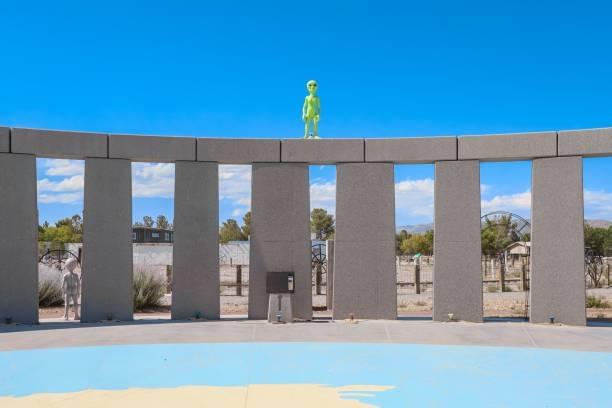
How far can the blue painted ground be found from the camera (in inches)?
303

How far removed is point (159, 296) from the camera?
60.3ft

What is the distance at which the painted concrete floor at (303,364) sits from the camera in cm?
750

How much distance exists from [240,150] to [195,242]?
2336mm

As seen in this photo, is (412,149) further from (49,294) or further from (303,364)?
(49,294)

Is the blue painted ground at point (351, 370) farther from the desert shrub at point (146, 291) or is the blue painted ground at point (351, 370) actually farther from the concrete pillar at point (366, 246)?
the desert shrub at point (146, 291)

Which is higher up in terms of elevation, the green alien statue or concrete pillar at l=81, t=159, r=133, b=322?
the green alien statue

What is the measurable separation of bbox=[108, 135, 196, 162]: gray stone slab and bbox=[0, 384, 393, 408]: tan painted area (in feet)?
23.9

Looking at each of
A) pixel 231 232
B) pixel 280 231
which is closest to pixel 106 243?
pixel 280 231

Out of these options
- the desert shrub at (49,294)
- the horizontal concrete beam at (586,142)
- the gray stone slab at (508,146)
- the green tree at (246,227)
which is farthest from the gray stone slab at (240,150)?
the green tree at (246,227)

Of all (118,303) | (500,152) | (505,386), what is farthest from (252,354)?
(500,152)

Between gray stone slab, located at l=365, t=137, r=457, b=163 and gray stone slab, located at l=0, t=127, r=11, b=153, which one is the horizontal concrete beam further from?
gray stone slab, located at l=0, t=127, r=11, b=153

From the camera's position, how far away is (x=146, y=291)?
18.2 m

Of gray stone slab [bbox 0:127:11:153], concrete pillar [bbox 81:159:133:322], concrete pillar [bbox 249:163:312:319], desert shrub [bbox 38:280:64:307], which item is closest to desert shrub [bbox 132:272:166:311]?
desert shrub [bbox 38:280:64:307]

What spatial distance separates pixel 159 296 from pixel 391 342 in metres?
9.10
